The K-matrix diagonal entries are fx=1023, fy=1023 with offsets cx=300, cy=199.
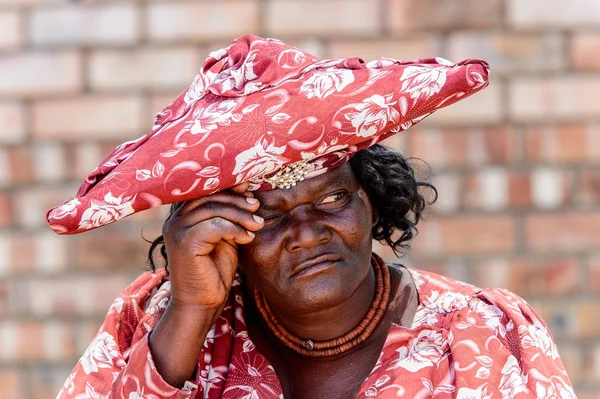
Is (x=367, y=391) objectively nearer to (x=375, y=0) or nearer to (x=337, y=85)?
(x=337, y=85)

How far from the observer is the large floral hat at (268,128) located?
2137mm

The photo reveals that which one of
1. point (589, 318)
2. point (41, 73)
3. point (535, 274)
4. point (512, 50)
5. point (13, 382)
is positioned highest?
point (512, 50)

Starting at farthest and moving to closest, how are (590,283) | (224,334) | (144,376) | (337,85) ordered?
1. (590,283)
2. (224,334)
3. (144,376)
4. (337,85)

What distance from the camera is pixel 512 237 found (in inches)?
140

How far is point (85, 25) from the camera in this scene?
3.65 meters

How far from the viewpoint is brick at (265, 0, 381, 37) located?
11.7 feet

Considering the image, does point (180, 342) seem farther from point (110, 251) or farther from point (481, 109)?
point (481, 109)

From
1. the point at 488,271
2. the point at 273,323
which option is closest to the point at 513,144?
the point at 488,271

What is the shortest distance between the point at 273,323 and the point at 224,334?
128 mm

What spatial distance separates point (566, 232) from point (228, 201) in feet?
5.49

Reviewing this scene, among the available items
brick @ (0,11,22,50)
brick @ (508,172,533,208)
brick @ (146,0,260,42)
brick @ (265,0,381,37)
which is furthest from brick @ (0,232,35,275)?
brick @ (508,172,533,208)

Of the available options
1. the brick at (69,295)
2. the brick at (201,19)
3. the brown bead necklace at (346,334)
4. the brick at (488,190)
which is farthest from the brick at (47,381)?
the brick at (488,190)

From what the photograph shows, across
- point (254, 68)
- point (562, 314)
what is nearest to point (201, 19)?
point (254, 68)

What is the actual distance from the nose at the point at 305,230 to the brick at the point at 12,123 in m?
1.67
